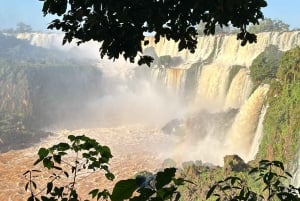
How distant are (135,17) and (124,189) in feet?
3.88

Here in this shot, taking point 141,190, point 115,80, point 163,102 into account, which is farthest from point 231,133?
point 115,80

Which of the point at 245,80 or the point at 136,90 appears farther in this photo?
the point at 136,90

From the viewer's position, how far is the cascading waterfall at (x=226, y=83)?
1458 cm

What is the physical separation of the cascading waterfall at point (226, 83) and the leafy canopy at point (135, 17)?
1141 centimetres

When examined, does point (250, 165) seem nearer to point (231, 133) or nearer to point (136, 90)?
point (231, 133)

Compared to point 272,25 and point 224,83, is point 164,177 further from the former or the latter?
point 272,25

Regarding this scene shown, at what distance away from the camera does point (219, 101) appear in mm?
20016

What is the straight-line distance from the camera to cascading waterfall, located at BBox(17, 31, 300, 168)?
14.6 meters

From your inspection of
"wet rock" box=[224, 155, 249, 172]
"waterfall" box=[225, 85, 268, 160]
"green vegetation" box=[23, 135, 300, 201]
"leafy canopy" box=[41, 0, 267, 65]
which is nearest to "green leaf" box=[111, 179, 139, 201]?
"green vegetation" box=[23, 135, 300, 201]

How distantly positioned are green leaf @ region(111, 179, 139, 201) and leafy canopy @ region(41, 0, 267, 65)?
107 cm

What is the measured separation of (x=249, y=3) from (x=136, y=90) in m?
29.0

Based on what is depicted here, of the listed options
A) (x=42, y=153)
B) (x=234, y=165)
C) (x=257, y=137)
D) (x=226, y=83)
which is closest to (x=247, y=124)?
(x=257, y=137)

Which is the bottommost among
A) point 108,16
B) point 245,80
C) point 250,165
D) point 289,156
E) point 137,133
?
point 137,133

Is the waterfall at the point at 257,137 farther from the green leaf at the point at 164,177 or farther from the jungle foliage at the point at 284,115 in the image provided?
the green leaf at the point at 164,177
